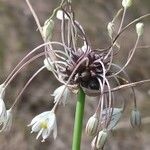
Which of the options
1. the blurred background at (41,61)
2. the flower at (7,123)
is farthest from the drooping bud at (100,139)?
the blurred background at (41,61)

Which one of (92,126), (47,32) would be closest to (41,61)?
(47,32)

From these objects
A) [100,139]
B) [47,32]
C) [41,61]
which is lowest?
[100,139]

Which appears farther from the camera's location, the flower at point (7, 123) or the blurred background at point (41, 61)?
the blurred background at point (41, 61)

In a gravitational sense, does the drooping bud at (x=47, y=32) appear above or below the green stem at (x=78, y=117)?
above

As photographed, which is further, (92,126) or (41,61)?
(41,61)

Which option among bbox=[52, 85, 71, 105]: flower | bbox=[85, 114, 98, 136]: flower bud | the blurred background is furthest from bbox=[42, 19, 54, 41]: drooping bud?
the blurred background

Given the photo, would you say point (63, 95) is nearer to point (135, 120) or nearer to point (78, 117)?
point (78, 117)

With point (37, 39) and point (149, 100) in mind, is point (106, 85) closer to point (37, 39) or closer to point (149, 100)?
point (149, 100)

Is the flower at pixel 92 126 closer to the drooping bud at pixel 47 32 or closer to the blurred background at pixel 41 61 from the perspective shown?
the drooping bud at pixel 47 32

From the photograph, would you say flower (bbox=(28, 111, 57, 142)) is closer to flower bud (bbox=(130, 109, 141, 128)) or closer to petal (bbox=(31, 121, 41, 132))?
petal (bbox=(31, 121, 41, 132))
